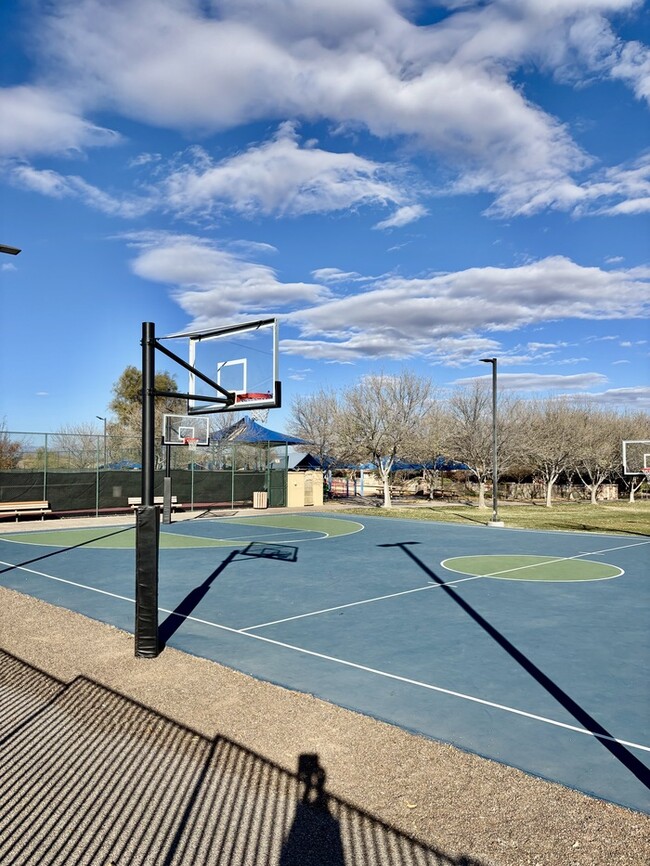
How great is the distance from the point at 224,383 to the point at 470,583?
642 centimetres

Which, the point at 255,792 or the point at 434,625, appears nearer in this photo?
the point at 255,792

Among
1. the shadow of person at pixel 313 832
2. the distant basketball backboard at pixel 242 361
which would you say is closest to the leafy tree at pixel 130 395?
the distant basketball backboard at pixel 242 361

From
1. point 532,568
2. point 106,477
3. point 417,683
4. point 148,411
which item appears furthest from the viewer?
point 106,477

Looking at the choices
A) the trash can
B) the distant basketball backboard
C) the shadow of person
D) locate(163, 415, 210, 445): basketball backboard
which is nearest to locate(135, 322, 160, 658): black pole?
the distant basketball backboard

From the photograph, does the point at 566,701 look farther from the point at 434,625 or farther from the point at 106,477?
the point at 106,477

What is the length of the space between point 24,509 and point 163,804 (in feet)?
79.3

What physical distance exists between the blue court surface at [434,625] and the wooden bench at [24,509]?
6.18 m

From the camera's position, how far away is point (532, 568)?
15.6m

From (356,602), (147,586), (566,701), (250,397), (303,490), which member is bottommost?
(566,701)

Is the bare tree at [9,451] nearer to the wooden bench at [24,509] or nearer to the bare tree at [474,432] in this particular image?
the wooden bench at [24,509]

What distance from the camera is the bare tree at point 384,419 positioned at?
36.4 metres

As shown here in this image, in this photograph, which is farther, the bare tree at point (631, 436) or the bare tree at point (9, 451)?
the bare tree at point (631, 436)

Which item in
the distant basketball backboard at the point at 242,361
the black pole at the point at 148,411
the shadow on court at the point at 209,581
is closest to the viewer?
the black pole at the point at 148,411

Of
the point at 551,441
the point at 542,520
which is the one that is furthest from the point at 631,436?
the point at 542,520
